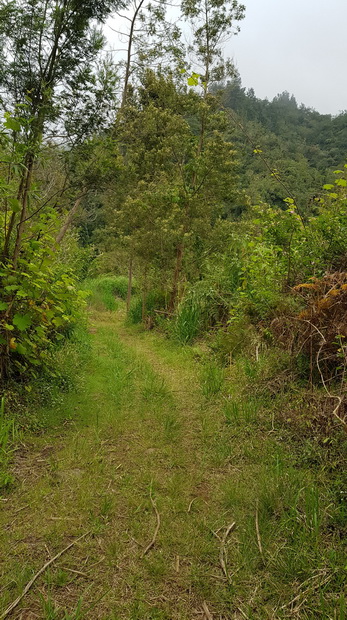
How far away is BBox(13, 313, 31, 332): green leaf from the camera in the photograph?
9.25ft

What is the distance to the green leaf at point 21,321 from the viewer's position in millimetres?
2818

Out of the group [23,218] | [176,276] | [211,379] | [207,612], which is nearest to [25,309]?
[23,218]

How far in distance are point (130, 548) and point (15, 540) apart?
61 cm

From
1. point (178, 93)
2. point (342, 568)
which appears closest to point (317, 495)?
point (342, 568)

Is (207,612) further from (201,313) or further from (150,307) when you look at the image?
(150,307)

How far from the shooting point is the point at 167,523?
6.79ft

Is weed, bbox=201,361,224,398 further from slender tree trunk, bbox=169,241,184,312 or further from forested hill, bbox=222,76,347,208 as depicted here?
forested hill, bbox=222,76,347,208

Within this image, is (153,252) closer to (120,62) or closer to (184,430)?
(120,62)

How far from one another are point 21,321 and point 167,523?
182 cm

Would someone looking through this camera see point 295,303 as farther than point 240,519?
Yes

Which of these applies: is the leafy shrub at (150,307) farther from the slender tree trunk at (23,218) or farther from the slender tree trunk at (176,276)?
the slender tree trunk at (23,218)

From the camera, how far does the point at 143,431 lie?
3.19 metres

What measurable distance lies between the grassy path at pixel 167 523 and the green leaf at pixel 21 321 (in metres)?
0.92

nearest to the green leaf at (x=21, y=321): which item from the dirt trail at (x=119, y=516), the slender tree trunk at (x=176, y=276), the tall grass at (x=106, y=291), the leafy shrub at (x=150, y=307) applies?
the dirt trail at (x=119, y=516)
